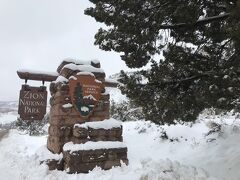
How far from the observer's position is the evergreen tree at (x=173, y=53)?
506 cm

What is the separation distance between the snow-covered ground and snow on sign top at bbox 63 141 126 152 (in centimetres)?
38

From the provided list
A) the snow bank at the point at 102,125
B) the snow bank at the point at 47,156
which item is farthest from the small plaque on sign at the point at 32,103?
the snow bank at the point at 102,125

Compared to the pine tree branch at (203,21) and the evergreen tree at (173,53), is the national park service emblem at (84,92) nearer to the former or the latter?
the evergreen tree at (173,53)

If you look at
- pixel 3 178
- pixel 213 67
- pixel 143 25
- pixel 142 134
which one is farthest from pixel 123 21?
pixel 142 134

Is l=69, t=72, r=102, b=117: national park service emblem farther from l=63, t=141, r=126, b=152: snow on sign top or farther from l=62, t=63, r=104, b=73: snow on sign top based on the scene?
l=63, t=141, r=126, b=152: snow on sign top

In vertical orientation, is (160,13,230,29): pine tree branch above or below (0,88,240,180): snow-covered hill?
above

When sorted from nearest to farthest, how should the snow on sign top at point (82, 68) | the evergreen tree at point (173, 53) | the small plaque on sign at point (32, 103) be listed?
the evergreen tree at point (173, 53)
the snow on sign top at point (82, 68)
the small plaque on sign at point (32, 103)

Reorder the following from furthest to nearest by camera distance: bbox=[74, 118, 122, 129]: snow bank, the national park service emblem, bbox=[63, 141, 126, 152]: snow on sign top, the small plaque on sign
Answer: the small plaque on sign < the national park service emblem < bbox=[74, 118, 122, 129]: snow bank < bbox=[63, 141, 126, 152]: snow on sign top

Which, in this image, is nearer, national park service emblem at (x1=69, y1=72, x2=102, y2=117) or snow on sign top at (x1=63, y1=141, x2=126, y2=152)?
snow on sign top at (x1=63, y1=141, x2=126, y2=152)

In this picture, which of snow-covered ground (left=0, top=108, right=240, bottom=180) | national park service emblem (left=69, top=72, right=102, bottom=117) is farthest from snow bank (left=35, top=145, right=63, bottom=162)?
national park service emblem (left=69, top=72, right=102, bottom=117)

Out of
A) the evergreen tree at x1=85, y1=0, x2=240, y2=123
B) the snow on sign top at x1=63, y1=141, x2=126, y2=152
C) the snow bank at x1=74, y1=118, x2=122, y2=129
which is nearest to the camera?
the evergreen tree at x1=85, y1=0, x2=240, y2=123

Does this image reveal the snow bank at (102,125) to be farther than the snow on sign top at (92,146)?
→ Yes

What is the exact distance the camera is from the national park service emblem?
5914 millimetres

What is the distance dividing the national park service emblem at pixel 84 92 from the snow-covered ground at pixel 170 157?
1.11 m
